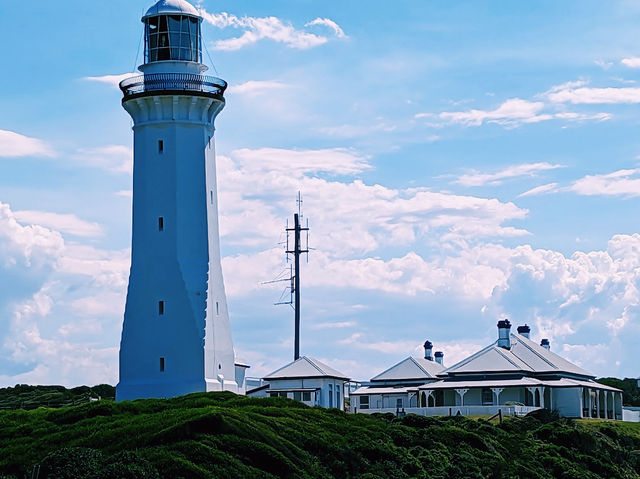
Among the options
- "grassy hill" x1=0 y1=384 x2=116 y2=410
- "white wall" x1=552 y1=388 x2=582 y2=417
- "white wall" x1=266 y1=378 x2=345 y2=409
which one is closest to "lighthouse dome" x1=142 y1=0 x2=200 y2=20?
"grassy hill" x1=0 y1=384 x2=116 y2=410

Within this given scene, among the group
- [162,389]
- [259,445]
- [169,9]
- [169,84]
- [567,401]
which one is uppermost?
[169,9]

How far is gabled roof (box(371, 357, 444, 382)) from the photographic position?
63250 mm

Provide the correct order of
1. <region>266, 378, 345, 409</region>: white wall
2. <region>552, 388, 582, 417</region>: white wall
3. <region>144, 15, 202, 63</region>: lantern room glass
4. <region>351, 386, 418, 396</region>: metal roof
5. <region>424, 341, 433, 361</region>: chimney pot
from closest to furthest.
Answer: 1. <region>144, 15, 202, 63</region>: lantern room glass
2. <region>552, 388, 582, 417</region>: white wall
3. <region>266, 378, 345, 409</region>: white wall
4. <region>351, 386, 418, 396</region>: metal roof
5. <region>424, 341, 433, 361</region>: chimney pot

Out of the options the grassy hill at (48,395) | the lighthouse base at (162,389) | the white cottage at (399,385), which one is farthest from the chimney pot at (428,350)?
the lighthouse base at (162,389)

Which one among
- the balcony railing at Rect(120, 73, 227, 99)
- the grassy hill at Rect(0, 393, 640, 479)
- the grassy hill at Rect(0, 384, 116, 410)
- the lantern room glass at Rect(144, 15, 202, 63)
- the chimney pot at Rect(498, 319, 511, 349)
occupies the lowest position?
the grassy hill at Rect(0, 393, 640, 479)

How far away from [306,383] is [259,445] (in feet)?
96.7

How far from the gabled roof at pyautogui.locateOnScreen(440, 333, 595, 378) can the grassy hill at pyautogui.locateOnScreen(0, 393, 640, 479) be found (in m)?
13.7

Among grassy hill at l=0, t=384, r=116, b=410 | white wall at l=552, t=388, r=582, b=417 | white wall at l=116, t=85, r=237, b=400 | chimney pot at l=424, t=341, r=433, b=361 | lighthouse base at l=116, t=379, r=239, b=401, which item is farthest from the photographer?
chimney pot at l=424, t=341, r=433, b=361

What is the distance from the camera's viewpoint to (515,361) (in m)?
57.6

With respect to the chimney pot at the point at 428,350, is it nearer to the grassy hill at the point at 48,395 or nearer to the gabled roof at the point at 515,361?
the gabled roof at the point at 515,361

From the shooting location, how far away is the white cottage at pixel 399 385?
6031 centimetres

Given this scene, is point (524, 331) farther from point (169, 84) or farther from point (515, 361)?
point (169, 84)

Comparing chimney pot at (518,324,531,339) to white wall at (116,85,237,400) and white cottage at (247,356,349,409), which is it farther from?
white wall at (116,85,237,400)

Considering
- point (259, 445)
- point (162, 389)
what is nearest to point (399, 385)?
point (162, 389)
